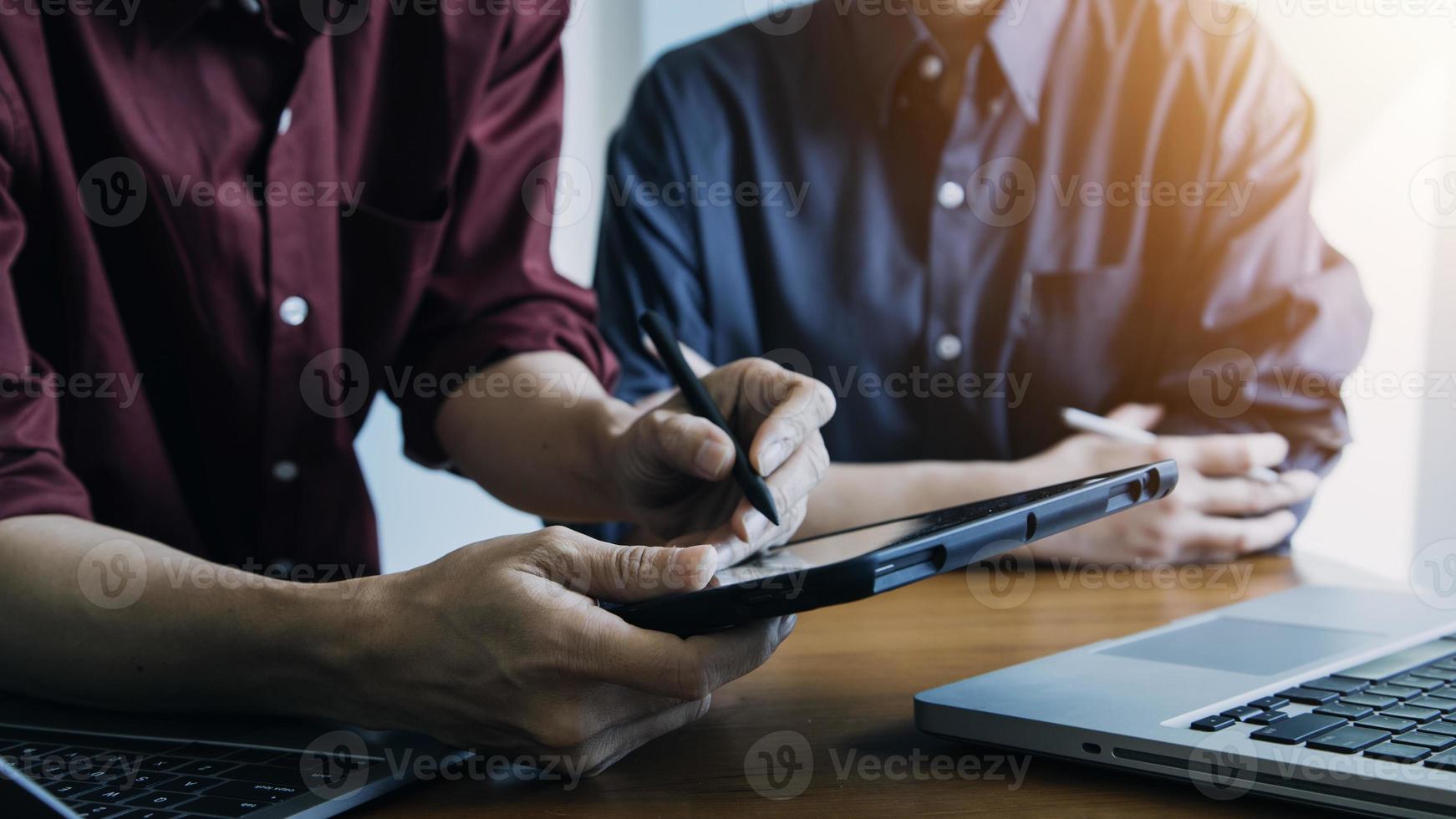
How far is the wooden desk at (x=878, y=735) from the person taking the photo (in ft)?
1.52

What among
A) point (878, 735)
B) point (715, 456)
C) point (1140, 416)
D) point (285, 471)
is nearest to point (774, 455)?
point (715, 456)

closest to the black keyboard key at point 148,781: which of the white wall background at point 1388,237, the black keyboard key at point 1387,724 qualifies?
the black keyboard key at point 1387,724

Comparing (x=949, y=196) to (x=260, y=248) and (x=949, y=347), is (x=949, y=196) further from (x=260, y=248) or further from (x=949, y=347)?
(x=260, y=248)

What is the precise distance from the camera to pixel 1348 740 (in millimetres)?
443

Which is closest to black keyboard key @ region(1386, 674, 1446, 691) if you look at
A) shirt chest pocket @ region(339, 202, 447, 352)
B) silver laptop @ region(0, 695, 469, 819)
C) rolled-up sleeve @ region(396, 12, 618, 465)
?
silver laptop @ region(0, 695, 469, 819)

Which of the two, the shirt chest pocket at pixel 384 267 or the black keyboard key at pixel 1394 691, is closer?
the black keyboard key at pixel 1394 691

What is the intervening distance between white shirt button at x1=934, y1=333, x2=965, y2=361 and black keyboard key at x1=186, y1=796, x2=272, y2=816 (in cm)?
123

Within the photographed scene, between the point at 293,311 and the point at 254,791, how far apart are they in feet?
1.94

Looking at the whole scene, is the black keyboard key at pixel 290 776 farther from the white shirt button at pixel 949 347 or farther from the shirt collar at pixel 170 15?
the white shirt button at pixel 949 347

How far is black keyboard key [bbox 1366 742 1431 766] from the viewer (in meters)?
0.42

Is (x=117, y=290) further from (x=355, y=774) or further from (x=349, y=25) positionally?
(x=355, y=774)

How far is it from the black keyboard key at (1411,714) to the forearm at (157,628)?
0.48m

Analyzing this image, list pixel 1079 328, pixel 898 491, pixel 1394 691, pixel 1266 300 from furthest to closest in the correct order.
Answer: pixel 1079 328 → pixel 1266 300 → pixel 898 491 → pixel 1394 691

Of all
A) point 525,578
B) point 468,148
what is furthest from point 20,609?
point 468,148
